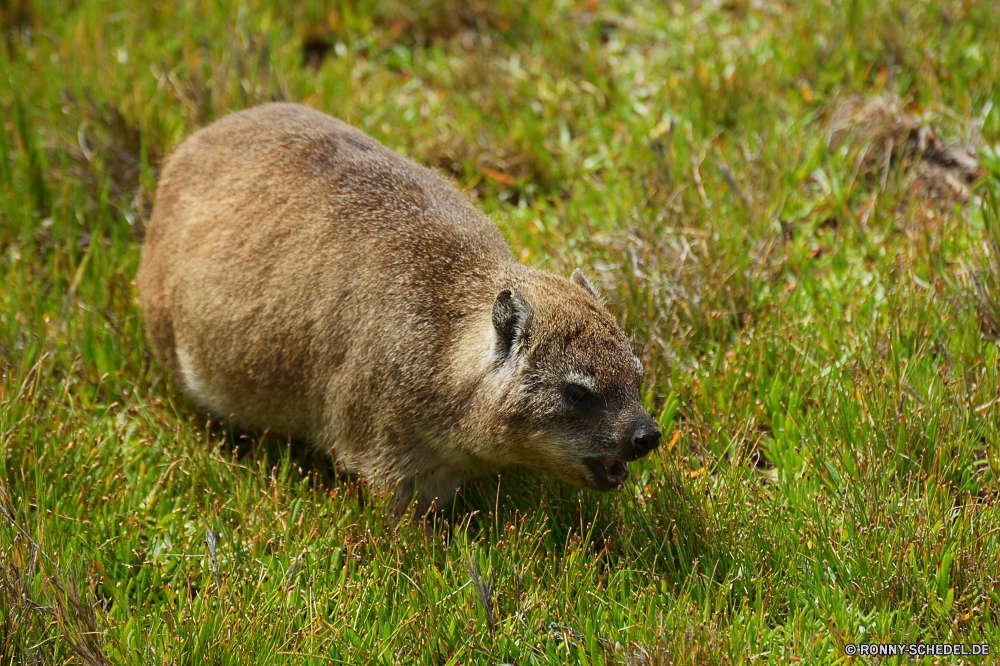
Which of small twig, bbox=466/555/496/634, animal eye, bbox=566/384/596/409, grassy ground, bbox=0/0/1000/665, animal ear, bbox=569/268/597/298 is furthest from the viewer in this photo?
animal ear, bbox=569/268/597/298

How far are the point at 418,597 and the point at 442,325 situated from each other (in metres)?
1.34

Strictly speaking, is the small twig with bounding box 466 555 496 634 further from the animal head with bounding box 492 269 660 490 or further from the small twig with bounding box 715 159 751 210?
the small twig with bounding box 715 159 751 210

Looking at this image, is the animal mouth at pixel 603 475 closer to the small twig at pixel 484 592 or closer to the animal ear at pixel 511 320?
the animal ear at pixel 511 320

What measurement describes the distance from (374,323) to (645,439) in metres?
1.48

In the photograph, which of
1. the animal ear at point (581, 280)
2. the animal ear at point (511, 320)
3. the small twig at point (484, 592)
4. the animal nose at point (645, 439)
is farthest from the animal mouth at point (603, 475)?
the animal ear at point (581, 280)

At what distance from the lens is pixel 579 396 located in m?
4.28

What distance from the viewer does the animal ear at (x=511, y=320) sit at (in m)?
4.31

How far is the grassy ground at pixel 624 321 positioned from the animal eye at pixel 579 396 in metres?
0.56

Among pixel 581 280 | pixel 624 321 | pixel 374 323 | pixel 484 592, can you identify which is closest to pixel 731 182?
pixel 624 321

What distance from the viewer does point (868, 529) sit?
4.06m

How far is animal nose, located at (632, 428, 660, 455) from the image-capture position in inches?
164

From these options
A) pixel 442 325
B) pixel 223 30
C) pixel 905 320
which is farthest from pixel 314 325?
pixel 223 30

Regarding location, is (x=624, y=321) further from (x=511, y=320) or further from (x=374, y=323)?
(x=374, y=323)

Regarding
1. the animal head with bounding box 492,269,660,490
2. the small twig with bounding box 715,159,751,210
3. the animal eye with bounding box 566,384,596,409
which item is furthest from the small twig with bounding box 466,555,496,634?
the small twig with bounding box 715,159,751,210
